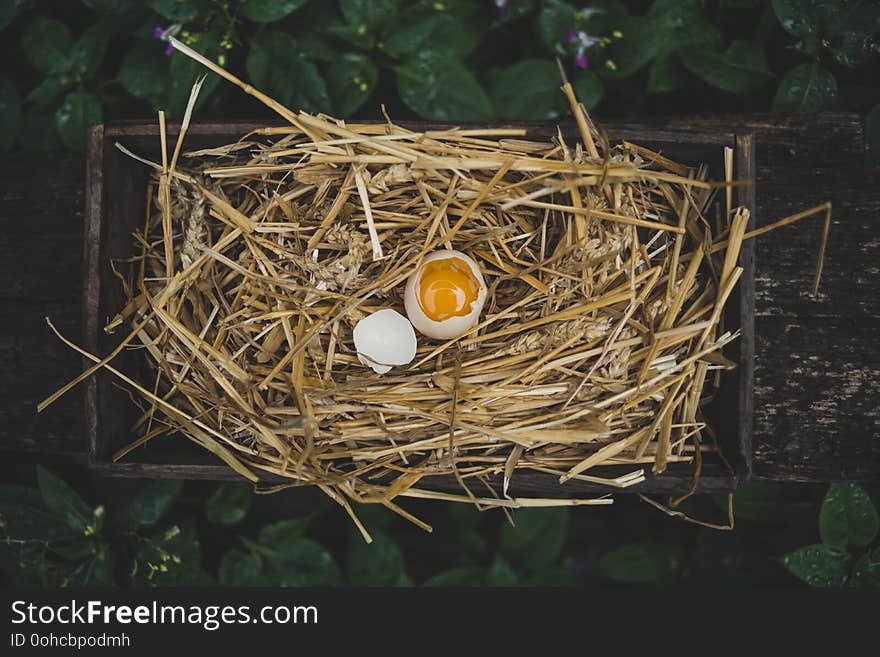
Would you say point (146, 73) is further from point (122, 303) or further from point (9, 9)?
point (122, 303)

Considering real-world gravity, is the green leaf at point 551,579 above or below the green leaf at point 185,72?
below

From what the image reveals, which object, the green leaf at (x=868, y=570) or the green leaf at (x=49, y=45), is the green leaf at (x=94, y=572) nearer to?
the green leaf at (x=49, y=45)

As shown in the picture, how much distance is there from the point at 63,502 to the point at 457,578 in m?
0.72

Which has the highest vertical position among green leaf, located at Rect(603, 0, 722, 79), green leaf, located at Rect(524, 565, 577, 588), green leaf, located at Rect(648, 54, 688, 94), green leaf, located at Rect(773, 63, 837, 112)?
green leaf, located at Rect(603, 0, 722, 79)

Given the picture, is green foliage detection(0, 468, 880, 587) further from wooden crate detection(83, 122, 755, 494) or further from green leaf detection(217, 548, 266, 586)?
wooden crate detection(83, 122, 755, 494)

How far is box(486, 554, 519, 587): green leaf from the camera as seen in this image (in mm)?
1160

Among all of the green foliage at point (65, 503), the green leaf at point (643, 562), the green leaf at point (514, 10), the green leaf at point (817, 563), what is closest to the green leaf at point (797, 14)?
the green leaf at point (514, 10)

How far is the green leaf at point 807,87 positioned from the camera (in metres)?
1.03

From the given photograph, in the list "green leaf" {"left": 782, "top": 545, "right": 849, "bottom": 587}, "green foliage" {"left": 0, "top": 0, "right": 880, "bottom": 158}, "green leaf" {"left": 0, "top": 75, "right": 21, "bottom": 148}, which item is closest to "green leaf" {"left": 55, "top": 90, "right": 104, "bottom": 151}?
"green foliage" {"left": 0, "top": 0, "right": 880, "bottom": 158}

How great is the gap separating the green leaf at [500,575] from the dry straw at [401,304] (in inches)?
13.8

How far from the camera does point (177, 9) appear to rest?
989 mm

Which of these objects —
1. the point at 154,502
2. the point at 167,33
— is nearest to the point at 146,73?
the point at 167,33

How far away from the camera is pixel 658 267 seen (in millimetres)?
846

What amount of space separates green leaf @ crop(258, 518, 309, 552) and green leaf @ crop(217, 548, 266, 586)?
0.10 ft
